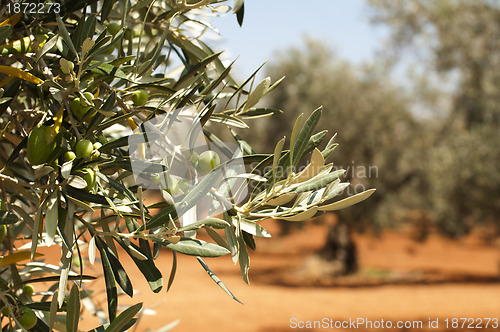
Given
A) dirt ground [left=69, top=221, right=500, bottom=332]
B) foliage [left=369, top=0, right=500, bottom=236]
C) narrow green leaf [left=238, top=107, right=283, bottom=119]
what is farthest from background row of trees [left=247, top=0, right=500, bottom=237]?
narrow green leaf [left=238, top=107, right=283, bottom=119]

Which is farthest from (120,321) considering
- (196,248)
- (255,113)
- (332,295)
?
(332,295)

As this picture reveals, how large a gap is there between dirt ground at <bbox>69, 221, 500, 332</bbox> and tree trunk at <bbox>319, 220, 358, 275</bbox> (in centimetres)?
50

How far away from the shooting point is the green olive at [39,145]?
93 cm

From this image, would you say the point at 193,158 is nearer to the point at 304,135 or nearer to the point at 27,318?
the point at 304,135

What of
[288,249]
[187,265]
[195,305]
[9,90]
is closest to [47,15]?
[9,90]

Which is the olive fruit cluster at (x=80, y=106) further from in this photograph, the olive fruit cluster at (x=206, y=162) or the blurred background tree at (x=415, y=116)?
the blurred background tree at (x=415, y=116)

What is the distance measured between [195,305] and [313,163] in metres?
10.1

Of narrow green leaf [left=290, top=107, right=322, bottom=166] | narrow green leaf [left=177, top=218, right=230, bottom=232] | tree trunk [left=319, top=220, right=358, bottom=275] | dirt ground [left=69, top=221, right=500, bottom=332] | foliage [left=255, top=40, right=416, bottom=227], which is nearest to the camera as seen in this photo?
narrow green leaf [left=177, top=218, right=230, bottom=232]

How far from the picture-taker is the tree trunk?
49.8ft

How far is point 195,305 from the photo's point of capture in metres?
10.5

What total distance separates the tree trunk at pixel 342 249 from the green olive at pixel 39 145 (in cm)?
1453

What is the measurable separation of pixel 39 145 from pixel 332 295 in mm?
11640

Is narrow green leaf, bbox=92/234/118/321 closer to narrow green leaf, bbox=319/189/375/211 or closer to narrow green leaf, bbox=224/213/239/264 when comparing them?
narrow green leaf, bbox=224/213/239/264

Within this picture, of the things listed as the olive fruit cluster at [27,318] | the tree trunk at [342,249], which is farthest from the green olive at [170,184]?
the tree trunk at [342,249]
